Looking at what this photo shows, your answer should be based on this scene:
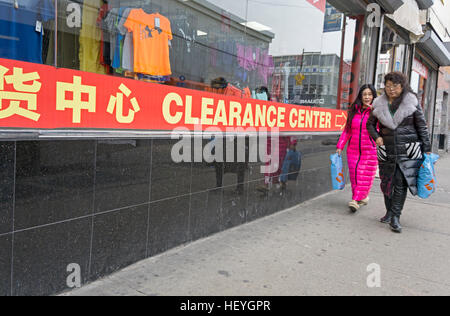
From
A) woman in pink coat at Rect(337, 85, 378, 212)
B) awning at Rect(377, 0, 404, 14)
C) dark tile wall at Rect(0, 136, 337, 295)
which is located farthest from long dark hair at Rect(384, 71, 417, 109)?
awning at Rect(377, 0, 404, 14)

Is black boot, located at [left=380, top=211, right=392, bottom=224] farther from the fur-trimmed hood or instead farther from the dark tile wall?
the dark tile wall

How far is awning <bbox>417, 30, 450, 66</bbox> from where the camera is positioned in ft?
34.1

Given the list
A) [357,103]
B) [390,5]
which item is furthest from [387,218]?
[390,5]

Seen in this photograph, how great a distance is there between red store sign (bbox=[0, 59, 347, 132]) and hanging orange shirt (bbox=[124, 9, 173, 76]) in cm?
26

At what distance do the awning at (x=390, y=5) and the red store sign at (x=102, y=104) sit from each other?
13.9 feet

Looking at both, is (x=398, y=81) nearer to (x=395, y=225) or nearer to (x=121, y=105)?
(x=395, y=225)

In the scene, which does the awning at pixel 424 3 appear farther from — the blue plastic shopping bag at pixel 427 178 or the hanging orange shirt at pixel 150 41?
the hanging orange shirt at pixel 150 41

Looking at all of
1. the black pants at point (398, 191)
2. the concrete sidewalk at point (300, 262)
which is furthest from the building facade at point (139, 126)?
the black pants at point (398, 191)

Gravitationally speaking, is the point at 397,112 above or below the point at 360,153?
above

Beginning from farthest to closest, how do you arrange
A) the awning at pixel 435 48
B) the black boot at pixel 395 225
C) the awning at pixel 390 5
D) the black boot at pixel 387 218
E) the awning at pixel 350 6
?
the awning at pixel 435 48 → the awning at pixel 390 5 → the awning at pixel 350 6 → the black boot at pixel 387 218 → the black boot at pixel 395 225

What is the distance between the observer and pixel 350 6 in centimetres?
662

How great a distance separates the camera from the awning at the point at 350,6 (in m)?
6.42

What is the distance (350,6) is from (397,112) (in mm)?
3192
